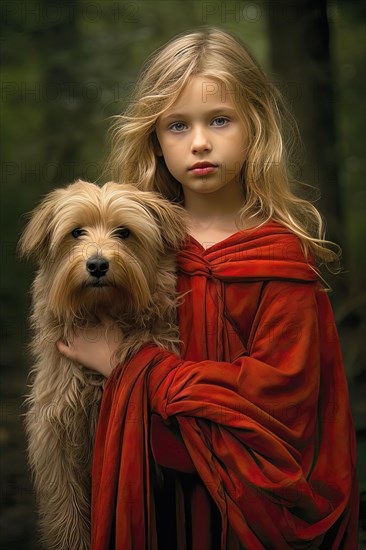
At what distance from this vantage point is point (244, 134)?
9.69 ft

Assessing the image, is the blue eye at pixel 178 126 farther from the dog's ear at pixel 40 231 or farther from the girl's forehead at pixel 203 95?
the dog's ear at pixel 40 231

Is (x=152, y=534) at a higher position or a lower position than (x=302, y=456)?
lower

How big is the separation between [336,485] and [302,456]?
0.20 meters

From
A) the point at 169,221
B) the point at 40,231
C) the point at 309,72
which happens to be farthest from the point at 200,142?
the point at 309,72

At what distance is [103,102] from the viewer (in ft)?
26.3

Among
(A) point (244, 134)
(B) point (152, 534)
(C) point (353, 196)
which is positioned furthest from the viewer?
(C) point (353, 196)

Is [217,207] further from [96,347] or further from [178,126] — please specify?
[96,347]

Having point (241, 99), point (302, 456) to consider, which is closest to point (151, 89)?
point (241, 99)

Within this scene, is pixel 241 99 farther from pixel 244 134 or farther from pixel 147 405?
pixel 147 405

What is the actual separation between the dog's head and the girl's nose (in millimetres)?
263

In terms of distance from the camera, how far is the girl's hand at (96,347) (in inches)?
112

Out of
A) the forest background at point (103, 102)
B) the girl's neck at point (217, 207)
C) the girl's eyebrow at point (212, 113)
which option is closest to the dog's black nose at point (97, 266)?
the girl's neck at point (217, 207)

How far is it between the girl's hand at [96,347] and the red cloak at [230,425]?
0.07 m

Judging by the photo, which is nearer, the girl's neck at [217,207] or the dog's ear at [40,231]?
the dog's ear at [40,231]
